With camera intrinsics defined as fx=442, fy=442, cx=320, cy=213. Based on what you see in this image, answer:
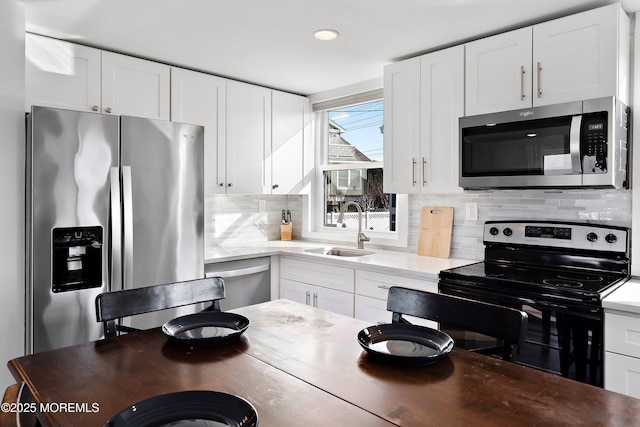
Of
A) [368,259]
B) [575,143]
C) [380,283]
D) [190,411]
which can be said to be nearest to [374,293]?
[380,283]

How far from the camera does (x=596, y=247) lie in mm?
2311

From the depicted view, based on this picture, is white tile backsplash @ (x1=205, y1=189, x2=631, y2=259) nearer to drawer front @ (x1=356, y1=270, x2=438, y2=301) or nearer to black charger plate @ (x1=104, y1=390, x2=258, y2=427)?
drawer front @ (x1=356, y1=270, x2=438, y2=301)

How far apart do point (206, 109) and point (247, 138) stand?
40 centimetres

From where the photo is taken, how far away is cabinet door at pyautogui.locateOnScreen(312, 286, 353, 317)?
2.88 meters

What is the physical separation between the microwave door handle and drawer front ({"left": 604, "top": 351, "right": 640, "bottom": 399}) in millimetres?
838

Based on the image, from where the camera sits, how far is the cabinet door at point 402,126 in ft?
9.32

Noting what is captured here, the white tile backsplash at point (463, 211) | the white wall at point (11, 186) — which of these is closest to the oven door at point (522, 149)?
the white tile backsplash at point (463, 211)

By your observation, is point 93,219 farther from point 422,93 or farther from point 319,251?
point 422,93

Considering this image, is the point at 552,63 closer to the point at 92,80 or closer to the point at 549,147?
the point at 549,147

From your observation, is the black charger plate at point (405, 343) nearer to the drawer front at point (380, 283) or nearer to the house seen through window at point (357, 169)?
the drawer front at point (380, 283)

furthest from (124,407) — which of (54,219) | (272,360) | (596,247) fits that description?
(596,247)

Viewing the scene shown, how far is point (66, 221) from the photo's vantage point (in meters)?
2.19

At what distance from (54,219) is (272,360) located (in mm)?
1522

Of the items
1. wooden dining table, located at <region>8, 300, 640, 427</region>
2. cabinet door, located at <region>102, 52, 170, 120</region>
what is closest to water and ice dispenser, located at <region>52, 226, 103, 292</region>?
cabinet door, located at <region>102, 52, 170, 120</region>
